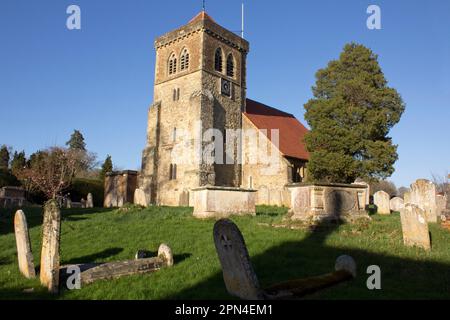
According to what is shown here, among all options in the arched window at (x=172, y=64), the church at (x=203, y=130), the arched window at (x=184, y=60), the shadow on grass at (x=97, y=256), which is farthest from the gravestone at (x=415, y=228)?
the arched window at (x=172, y=64)

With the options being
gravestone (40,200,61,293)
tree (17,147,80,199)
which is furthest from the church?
gravestone (40,200,61,293)

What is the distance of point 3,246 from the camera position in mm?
9555

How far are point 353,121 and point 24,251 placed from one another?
63.0ft

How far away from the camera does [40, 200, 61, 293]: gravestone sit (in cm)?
549

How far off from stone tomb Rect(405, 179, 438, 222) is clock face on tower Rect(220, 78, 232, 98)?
646 inches

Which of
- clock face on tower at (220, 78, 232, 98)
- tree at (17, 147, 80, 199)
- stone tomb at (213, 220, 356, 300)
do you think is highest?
clock face on tower at (220, 78, 232, 98)

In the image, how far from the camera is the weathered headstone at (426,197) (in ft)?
43.1

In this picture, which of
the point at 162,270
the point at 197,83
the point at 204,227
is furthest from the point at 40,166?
the point at 162,270

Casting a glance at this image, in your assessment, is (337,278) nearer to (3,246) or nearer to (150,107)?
(3,246)

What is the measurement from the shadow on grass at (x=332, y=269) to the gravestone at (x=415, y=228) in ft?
2.19

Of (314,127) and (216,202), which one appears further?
(314,127)

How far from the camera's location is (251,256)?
7.16 m

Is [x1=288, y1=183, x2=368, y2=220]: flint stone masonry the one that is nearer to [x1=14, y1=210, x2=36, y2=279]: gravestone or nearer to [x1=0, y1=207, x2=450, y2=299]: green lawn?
[x1=0, y1=207, x2=450, y2=299]: green lawn

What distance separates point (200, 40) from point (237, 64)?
165 inches
